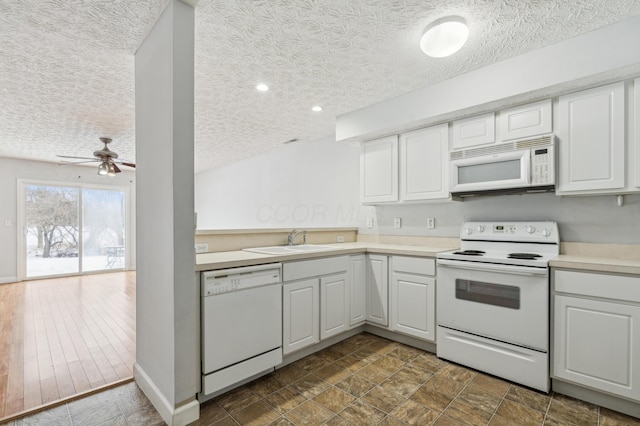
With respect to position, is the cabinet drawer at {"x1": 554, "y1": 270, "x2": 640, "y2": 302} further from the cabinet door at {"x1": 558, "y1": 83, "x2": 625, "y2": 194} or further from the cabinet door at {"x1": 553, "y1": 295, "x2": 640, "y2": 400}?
the cabinet door at {"x1": 558, "y1": 83, "x2": 625, "y2": 194}

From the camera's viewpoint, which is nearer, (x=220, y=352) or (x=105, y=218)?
(x=220, y=352)

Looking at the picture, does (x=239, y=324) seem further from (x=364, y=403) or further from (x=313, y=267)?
(x=364, y=403)

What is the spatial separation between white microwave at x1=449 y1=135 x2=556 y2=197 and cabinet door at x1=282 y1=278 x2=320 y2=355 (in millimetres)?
1559

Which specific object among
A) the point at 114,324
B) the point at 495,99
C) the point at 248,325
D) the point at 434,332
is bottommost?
the point at 114,324

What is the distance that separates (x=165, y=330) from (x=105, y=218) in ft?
21.5

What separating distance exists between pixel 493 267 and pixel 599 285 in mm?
582

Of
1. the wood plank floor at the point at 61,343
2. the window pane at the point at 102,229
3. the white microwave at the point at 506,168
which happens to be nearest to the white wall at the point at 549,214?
the white microwave at the point at 506,168

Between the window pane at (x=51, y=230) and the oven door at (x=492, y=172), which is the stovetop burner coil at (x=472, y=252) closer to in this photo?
the oven door at (x=492, y=172)

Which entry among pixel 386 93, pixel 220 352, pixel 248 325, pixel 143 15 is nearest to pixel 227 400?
pixel 220 352

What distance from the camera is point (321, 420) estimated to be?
176cm

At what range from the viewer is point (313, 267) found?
8.34 feet

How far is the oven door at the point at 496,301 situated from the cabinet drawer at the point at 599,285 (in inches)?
3.7

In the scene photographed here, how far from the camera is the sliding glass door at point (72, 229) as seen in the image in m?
6.06

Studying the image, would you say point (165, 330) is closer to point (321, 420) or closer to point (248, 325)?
point (248, 325)
